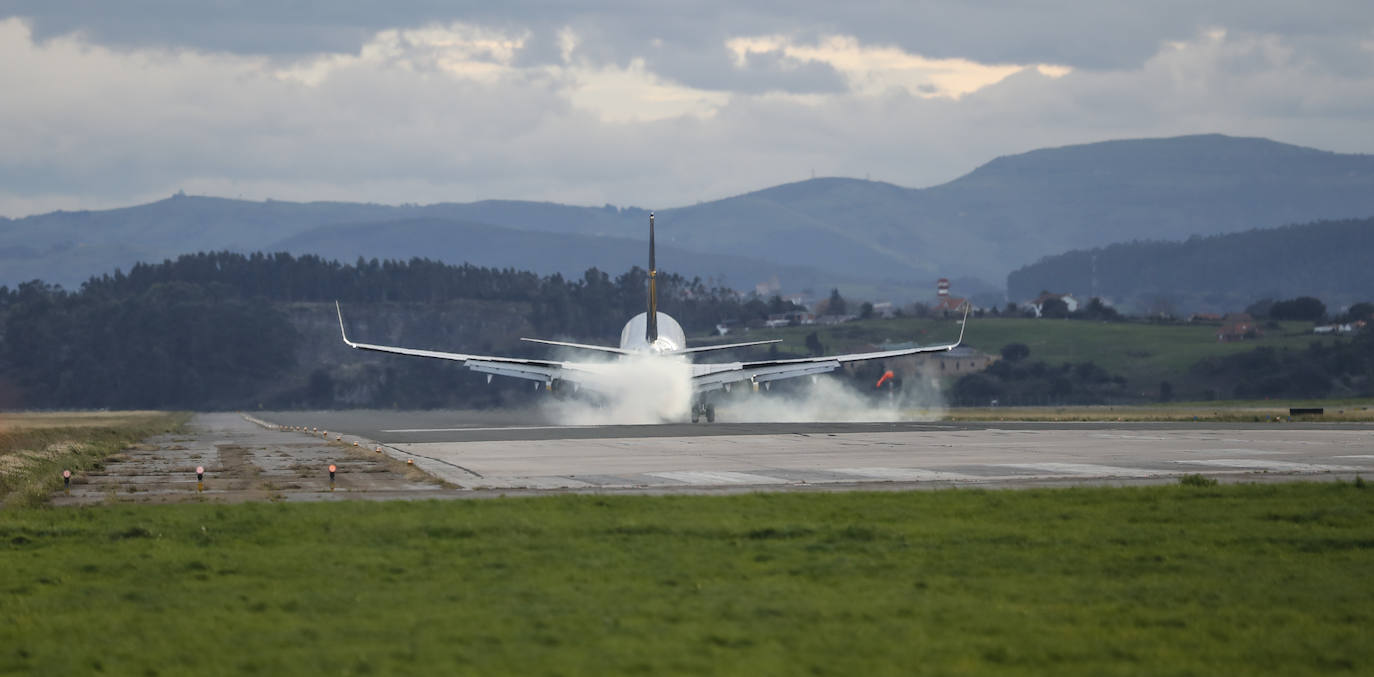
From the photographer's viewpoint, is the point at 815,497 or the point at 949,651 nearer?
the point at 949,651

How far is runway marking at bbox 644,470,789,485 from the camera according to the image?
31984 millimetres

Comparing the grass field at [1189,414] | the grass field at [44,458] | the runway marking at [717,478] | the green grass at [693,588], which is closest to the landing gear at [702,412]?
the grass field at [1189,414]

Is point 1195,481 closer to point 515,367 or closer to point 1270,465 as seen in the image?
point 1270,465

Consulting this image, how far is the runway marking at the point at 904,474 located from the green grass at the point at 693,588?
23.0 ft

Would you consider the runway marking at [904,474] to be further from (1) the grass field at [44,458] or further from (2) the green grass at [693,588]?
(1) the grass field at [44,458]

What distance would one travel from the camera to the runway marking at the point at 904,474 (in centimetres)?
3300

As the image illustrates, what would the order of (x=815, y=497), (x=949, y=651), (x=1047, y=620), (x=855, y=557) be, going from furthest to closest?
1. (x=815, y=497)
2. (x=855, y=557)
3. (x=1047, y=620)
4. (x=949, y=651)

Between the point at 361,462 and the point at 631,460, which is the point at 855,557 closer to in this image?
the point at 631,460

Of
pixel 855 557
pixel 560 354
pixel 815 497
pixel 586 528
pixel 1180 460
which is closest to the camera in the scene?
pixel 855 557

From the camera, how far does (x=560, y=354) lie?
17438 cm

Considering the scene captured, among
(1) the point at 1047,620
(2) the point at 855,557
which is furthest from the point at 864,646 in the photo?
(2) the point at 855,557

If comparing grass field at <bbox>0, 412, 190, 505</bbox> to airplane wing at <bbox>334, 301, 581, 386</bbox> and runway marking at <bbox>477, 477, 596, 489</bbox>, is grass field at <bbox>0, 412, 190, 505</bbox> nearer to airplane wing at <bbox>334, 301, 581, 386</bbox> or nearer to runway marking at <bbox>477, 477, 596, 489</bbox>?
runway marking at <bbox>477, 477, 596, 489</bbox>

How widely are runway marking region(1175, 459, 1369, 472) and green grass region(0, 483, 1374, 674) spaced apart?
10.6 m

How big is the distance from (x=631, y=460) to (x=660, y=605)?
24.3 meters
